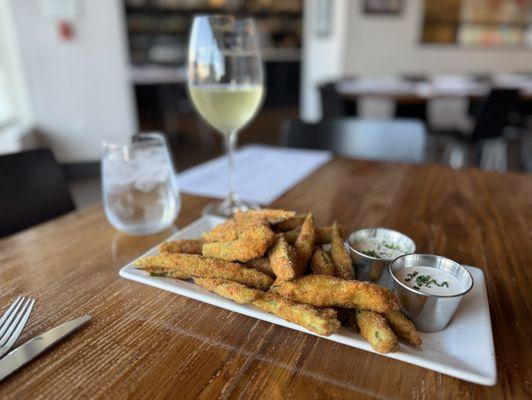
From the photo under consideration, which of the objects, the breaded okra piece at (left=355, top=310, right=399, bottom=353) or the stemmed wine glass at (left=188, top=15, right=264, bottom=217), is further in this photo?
the stemmed wine glass at (left=188, top=15, right=264, bottom=217)

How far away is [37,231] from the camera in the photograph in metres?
0.72

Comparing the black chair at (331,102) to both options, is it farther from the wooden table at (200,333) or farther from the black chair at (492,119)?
the wooden table at (200,333)

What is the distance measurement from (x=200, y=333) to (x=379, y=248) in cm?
25

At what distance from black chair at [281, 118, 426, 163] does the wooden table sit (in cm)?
64

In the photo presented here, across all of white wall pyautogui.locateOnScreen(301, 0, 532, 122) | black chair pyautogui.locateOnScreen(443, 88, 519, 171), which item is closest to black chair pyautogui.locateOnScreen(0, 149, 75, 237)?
black chair pyautogui.locateOnScreen(443, 88, 519, 171)

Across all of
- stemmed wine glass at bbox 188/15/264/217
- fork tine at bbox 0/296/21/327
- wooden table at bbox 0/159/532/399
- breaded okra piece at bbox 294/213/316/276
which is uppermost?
stemmed wine glass at bbox 188/15/264/217

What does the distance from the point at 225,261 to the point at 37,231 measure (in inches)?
16.6

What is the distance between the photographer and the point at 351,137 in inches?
56.6

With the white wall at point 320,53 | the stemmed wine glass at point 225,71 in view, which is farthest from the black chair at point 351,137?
the white wall at point 320,53

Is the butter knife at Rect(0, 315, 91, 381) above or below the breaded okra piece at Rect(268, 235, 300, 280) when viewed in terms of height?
below

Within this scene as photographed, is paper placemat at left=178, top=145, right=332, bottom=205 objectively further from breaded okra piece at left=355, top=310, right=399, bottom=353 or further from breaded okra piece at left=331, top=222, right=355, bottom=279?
breaded okra piece at left=355, top=310, right=399, bottom=353

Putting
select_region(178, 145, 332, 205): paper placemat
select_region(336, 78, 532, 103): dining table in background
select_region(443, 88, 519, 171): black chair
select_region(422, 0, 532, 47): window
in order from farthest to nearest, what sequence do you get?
select_region(422, 0, 532, 47): window < select_region(336, 78, 532, 103): dining table in background < select_region(443, 88, 519, 171): black chair < select_region(178, 145, 332, 205): paper placemat

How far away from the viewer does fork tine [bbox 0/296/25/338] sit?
0.44 meters

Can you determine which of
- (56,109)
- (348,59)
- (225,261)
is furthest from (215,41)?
(348,59)
